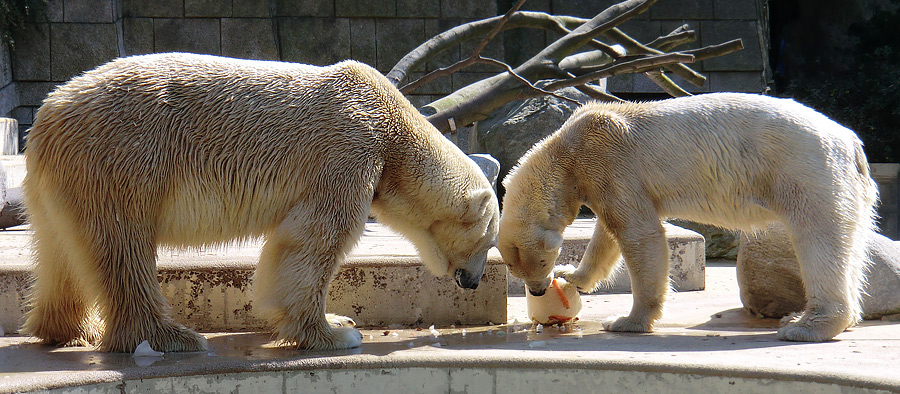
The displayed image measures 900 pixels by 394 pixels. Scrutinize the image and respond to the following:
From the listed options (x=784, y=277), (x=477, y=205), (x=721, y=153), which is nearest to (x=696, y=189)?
(x=721, y=153)

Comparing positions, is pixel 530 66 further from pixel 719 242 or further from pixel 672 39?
pixel 719 242

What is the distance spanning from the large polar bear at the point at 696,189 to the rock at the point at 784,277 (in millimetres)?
515

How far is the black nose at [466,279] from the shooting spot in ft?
14.2

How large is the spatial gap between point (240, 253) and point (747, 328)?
2800 millimetres

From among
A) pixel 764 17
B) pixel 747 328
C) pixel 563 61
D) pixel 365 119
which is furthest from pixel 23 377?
pixel 764 17

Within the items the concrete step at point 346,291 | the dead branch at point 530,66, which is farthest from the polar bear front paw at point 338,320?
the dead branch at point 530,66

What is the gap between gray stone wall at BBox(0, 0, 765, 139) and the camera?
33.3ft

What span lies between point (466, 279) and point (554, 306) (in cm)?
60

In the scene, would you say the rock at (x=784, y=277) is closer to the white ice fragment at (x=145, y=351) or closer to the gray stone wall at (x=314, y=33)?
the white ice fragment at (x=145, y=351)

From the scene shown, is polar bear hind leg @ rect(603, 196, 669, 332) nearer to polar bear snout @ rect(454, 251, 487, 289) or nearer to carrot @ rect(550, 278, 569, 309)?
carrot @ rect(550, 278, 569, 309)

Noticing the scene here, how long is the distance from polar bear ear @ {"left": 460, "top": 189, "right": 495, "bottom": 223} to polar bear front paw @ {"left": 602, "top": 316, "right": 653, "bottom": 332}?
91cm

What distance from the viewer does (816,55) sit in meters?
14.1

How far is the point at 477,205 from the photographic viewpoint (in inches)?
164

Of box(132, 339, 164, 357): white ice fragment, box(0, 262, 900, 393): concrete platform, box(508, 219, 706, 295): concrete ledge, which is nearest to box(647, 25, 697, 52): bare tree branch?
box(508, 219, 706, 295): concrete ledge
